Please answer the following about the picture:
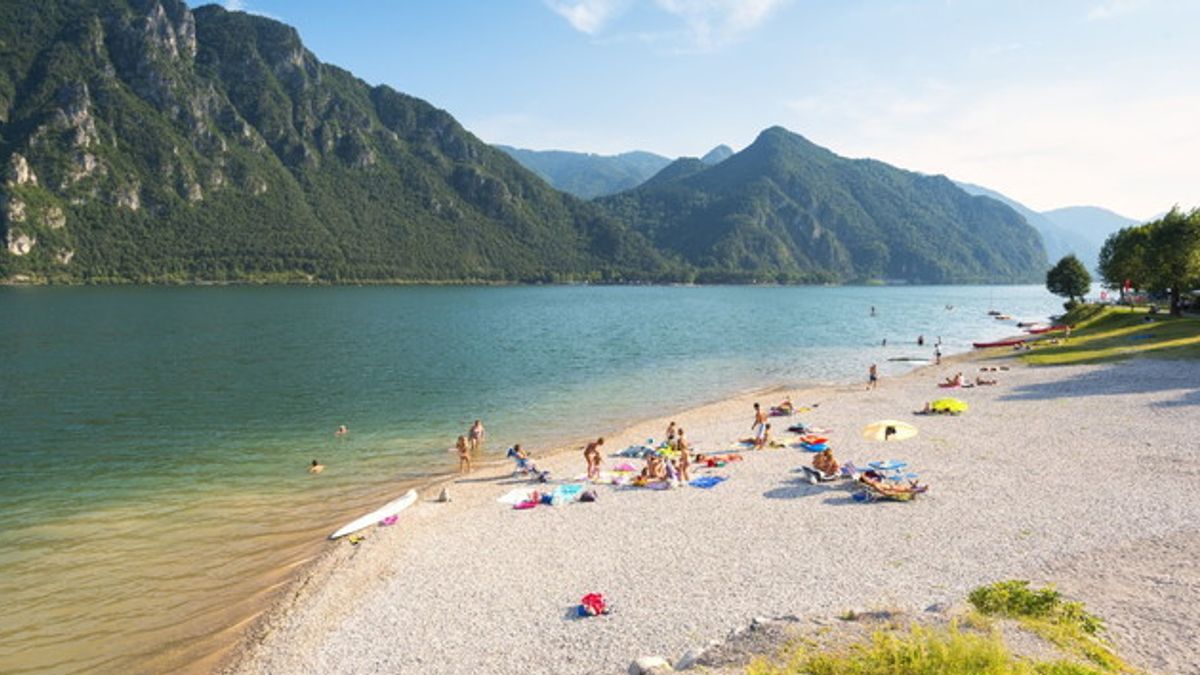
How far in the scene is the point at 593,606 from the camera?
15.0 m

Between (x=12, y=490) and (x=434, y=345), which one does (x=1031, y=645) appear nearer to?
(x=12, y=490)

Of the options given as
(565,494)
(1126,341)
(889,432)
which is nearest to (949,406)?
(889,432)

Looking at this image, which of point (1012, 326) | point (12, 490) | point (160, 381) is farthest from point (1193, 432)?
→ point (1012, 326)

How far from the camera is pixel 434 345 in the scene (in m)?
80.8

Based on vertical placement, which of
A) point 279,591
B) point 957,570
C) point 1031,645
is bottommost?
point 279,591

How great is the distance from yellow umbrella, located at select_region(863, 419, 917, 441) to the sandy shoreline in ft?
4.19

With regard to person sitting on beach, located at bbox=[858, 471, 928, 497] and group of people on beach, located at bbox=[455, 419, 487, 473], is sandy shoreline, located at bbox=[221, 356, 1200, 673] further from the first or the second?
group of people on beach, located at bbox=[455, 419, 487, 473]

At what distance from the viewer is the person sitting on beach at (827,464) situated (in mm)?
24812

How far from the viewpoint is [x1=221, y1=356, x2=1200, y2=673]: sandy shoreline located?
45.2 ft

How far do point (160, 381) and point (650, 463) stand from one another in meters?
46.3

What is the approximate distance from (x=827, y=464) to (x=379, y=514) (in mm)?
17082

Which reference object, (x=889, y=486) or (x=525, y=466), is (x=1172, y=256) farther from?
(x=525, y=466)

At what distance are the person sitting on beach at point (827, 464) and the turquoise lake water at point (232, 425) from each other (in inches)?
632

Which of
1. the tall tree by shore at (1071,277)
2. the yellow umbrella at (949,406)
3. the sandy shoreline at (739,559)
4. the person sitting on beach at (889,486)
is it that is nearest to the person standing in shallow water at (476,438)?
the sandy shoreline at (739,559)
